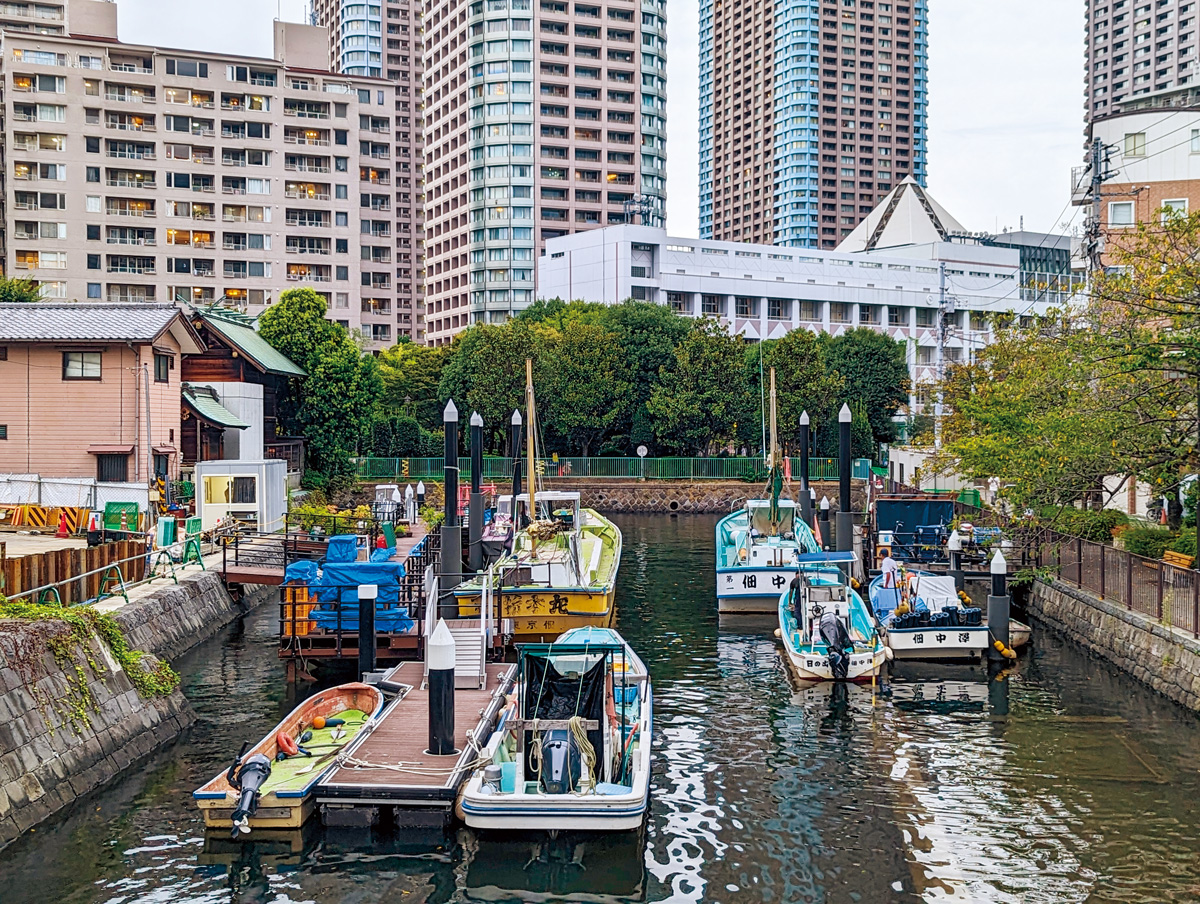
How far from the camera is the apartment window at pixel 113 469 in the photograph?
41094 mm

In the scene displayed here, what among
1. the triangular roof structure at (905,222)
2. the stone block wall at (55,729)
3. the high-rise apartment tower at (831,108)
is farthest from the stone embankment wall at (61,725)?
the high-rise apartment tower at (831,108)

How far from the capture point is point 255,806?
626 inches

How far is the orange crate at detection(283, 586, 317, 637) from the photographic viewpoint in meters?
24.1

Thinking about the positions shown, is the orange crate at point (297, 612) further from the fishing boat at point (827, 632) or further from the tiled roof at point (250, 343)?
the tiled roof at point (250, 343)

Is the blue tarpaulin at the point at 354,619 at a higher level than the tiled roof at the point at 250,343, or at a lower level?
lower

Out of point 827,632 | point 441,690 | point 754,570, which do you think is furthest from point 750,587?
point 441,690

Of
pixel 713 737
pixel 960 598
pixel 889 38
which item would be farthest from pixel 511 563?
pixel 889 38

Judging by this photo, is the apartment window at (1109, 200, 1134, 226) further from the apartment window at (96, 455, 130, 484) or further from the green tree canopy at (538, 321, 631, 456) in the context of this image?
the apartment window at (96, 455, 130, 484)

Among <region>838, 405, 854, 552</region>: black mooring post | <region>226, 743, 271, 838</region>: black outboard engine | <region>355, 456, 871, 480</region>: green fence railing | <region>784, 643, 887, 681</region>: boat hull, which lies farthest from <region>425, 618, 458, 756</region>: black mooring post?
<region>355, 456, 871, 480</region>: green fence railing

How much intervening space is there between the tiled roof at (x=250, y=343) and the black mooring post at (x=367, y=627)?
3097 cm

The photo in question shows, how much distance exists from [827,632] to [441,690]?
437 inches

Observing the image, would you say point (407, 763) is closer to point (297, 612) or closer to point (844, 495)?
point (297, 612)

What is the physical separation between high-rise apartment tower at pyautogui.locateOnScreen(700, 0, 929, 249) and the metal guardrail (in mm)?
157661

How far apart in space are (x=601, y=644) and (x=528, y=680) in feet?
4.03
